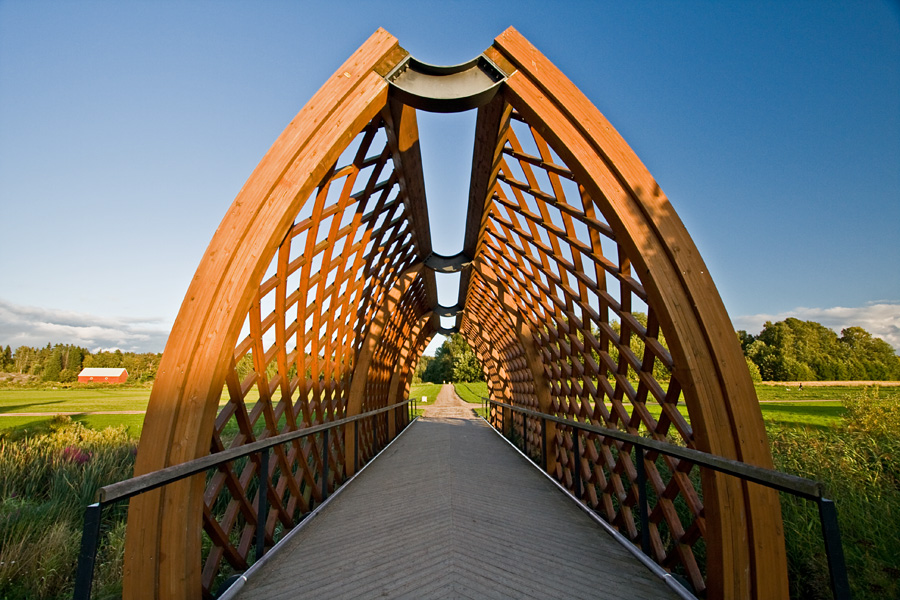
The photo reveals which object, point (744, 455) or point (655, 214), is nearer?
point (744, 455)

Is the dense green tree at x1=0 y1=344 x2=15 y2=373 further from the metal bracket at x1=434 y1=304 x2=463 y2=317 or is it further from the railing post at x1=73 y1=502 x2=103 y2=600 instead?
the railing post at x1=73 y1=502 x2=103 y2=600

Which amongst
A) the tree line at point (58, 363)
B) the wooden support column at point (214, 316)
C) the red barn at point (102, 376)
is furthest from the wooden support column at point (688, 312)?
the red barn at point (102, 376)

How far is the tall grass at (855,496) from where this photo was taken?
3.41 m

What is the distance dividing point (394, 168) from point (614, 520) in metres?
4.71

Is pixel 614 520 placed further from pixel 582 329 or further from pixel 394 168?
pixel 394 168

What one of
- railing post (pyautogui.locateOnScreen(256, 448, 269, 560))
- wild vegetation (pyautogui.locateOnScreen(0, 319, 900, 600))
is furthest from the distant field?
railing post (pyautogui.locateOnScreen(256, 448, 269, 560))

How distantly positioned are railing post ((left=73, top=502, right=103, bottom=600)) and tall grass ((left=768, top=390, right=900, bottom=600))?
469cm

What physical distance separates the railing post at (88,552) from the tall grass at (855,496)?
15.4 feet

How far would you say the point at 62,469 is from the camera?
7.01m

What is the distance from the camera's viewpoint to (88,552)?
163 cm

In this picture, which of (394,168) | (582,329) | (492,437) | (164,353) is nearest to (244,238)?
(164,353)

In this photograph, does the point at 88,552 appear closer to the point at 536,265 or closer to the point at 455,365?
the point at 536,265

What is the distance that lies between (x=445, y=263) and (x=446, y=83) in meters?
5.77

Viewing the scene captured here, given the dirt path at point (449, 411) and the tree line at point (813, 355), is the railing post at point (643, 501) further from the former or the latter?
the tree line at point (813, 355)
